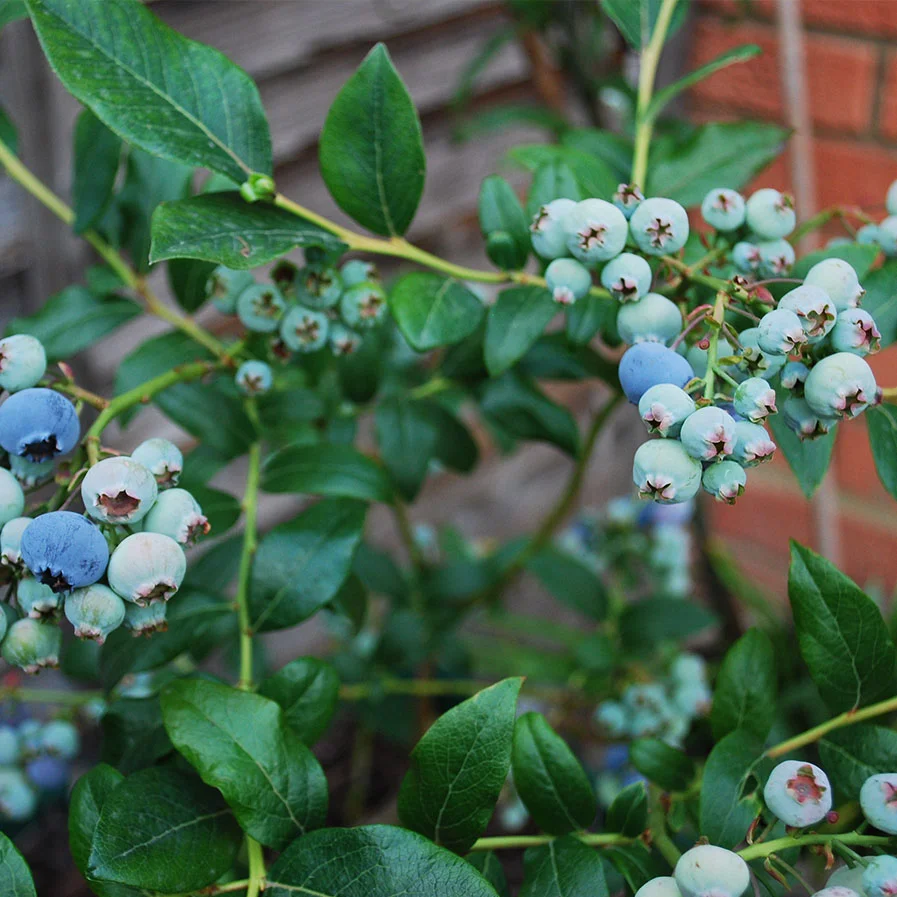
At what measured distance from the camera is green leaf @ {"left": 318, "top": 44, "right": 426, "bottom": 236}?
0.55m

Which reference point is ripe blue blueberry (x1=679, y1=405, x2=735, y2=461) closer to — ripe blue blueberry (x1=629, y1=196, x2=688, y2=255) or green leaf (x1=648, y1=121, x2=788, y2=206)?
ripe blue blueberry (x1=629, y1=196, x2=688, y2=255)

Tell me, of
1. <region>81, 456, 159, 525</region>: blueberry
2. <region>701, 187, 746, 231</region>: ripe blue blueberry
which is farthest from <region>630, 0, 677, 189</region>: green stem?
<region>81, 456, 159, 525</region>: blueberry

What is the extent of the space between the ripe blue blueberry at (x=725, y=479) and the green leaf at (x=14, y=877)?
38 cm

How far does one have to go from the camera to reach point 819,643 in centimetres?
52

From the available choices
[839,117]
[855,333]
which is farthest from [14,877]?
[839,117]

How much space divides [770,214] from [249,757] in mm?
439

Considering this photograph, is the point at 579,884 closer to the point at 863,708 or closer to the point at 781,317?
the point at 863,708

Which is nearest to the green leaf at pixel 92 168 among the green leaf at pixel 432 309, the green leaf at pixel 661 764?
the green leaf at pixel 432 309

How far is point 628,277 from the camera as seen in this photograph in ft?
1.66

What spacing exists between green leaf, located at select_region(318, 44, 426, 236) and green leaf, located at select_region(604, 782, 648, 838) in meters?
0.40

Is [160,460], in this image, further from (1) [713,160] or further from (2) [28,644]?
(1) [713,160]

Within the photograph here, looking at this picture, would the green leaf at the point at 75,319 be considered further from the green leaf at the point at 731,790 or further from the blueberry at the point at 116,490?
the green leaf at the point at 731,790

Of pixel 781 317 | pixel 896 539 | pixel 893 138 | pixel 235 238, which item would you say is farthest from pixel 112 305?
pixel 896 539

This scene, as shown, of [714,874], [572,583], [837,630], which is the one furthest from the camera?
[572,583]
